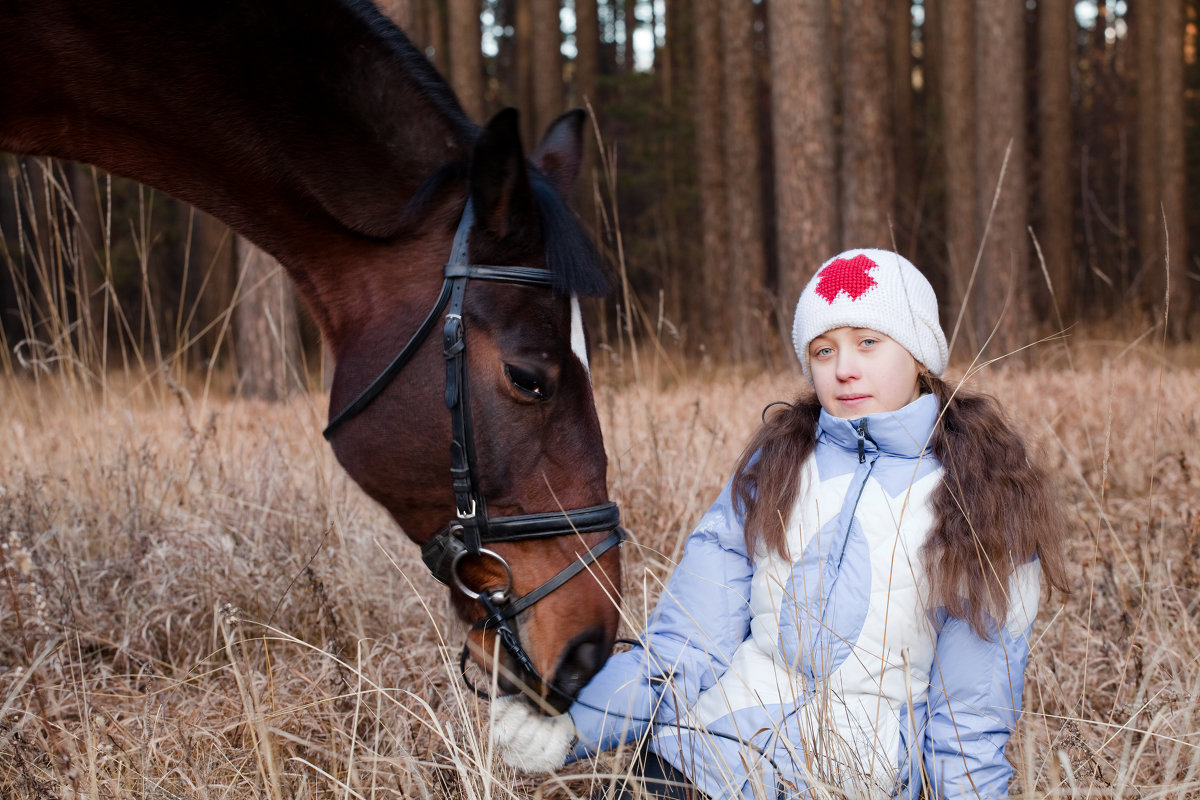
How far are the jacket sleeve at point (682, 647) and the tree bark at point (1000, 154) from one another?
6.86 meters

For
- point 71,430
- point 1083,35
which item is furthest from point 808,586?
point 1083,35

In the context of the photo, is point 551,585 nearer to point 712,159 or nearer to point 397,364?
point 397,364

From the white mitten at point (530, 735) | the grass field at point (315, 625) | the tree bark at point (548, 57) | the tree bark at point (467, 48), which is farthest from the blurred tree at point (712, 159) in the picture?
the white mitten at point (530, 735)

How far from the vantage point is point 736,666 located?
1.70m

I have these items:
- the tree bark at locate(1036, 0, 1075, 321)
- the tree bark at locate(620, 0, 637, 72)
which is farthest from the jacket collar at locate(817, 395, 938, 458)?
the tree bark at locate(620, 0, 637, 72)

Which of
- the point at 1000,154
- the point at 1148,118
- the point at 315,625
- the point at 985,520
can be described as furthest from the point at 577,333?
the point at 1148,118

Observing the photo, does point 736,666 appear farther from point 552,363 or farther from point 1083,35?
point 1083,35

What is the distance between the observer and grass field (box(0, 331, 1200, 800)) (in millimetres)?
1677

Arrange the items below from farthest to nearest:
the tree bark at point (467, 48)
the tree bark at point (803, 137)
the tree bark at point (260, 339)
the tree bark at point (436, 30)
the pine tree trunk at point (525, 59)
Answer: the pine tree trunk at point (525, 59)
the tree bark at point (436, 30)
the tree bark at point (467, 48)
the tree bark at point (803, 137)
the tree bark at point (260, 339)

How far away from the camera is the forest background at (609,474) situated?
1.79 meters

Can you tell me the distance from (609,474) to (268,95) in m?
1.99

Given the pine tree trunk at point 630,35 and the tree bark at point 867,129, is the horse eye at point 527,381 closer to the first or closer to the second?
the tree bark at point 867,129

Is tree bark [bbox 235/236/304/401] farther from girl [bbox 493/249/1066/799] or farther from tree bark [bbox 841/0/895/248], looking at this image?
tree bark [bbox 841/0/895/248]

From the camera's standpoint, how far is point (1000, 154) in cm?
867
